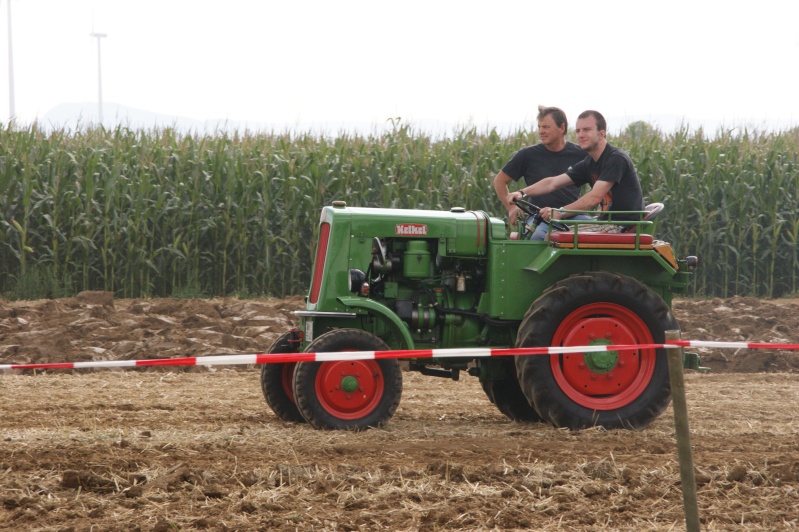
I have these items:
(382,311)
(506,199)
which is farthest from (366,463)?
(506,199)

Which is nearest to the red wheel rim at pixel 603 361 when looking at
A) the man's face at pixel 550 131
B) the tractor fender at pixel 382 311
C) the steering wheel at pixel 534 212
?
the steering wheel at pixel 534 212

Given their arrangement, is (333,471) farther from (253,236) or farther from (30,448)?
(253,236)

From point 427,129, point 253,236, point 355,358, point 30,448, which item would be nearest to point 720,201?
point 427,129

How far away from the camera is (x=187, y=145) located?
15.2 meters

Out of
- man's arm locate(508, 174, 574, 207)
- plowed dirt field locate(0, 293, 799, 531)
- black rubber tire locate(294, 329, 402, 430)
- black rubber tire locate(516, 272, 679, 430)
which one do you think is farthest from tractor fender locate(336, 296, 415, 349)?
man's arm locate(508, 174, 574, 207)

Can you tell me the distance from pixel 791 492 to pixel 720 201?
10.6m

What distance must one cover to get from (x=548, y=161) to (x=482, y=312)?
1.35m

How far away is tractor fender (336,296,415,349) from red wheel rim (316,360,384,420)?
0.85 feet

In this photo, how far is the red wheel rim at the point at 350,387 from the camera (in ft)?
20.9

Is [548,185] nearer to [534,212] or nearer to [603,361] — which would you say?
[534,212]

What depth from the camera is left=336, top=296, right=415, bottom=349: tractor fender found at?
21.2 feet

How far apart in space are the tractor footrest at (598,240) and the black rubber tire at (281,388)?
189cm

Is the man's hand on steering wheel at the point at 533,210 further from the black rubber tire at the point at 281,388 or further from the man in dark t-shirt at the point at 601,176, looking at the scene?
the black rubber tire at the point at 281,388

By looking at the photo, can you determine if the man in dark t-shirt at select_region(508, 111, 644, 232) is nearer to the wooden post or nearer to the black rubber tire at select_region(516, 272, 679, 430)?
the black rubber tire at select_region(516, 272, 679, 430)
